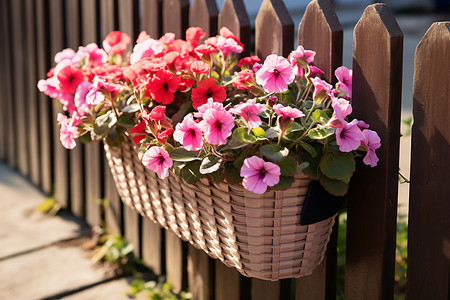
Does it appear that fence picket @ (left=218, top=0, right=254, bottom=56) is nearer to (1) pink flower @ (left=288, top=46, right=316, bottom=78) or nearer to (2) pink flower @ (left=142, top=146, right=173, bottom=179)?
(1) pink flower @ (left=288, top=46, right=316, bottom=78)

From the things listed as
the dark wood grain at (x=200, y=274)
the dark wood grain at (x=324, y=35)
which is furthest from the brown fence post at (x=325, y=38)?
the dark wood grain at (x=200, y=274)

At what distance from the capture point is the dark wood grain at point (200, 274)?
2.43m

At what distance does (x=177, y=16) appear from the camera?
2416mm

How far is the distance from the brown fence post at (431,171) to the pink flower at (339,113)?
195 millimetres

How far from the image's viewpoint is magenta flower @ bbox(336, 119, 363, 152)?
58.2 inches

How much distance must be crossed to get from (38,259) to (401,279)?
1689 mm

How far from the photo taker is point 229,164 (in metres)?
1.57

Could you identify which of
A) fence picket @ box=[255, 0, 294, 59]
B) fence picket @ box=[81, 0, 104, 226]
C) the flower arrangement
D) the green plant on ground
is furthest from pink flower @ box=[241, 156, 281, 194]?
fence picket @ box=[81, 0, 104, 226]

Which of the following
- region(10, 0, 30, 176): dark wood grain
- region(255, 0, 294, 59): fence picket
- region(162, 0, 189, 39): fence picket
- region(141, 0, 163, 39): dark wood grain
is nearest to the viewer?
region(255, 0, 294, 59): fence picket

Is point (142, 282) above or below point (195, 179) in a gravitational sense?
below

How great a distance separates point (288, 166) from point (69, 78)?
36.0 inches

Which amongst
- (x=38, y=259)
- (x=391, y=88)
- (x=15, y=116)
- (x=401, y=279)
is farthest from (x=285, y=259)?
(x=15, y=116)

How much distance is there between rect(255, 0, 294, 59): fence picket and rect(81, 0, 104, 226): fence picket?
1.30 m

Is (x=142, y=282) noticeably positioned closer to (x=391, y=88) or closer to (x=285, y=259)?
(x=285, y=259)
